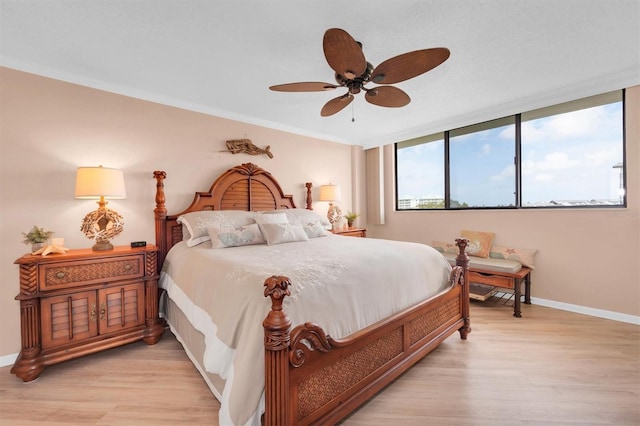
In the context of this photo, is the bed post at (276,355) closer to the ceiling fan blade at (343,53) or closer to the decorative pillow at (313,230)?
the ceiling fan blade at (343,53)

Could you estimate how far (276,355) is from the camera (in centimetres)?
111

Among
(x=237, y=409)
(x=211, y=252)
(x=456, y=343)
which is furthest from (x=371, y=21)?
(x=456, y=343)

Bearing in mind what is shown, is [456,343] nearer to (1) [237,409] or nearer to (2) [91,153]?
(1) [237,409]

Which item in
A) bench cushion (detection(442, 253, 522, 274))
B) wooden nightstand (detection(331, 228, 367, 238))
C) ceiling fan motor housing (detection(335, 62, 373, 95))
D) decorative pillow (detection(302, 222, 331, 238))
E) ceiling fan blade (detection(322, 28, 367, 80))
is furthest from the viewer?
wooden nightstand (detection(331, 228, 367, 238))

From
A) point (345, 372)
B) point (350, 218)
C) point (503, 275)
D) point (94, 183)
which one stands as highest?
point (94, 183)

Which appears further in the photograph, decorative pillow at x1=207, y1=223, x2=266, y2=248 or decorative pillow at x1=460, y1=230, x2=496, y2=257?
decorative pillow at x1=460, y1=230, x2=496, y2=257

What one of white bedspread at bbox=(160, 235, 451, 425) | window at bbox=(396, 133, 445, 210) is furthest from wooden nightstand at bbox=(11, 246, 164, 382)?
window at bbox=(396, 133, 445, 210)

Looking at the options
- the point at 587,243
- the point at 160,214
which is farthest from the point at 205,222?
the point at 587,243

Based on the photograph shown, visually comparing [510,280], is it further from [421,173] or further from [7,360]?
[7,360]

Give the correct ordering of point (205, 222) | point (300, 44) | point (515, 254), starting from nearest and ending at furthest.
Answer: point (300, 44) → point (205, 222) → point (515, 254)

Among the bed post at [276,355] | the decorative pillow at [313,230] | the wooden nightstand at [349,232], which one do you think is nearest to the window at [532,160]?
the wooden nightstand at [349,232]

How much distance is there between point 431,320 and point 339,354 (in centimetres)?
102

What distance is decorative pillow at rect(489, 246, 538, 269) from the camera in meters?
3.24

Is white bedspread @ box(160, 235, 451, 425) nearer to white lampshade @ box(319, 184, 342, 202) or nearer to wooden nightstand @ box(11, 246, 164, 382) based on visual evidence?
wooden nightstand @ box(11, 246, 164, 382)
